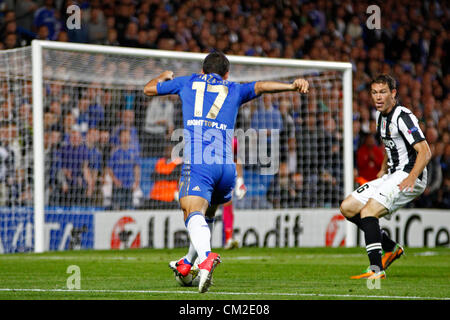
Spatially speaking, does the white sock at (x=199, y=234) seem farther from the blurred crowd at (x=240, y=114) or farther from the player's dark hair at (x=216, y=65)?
→ the blurred crowd at (x=240, y=114)

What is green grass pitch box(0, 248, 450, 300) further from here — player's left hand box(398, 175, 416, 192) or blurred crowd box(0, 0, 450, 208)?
blurred crowd box(0, 0, 450, 208)

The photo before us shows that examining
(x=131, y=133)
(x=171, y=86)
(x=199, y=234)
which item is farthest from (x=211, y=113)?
(x=131, y=133)

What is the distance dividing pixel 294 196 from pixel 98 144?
3.88 metres

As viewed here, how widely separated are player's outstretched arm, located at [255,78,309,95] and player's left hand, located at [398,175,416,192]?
195 cm

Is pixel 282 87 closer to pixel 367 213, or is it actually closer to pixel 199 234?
pixel 199 234

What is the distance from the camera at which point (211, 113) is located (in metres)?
7.21

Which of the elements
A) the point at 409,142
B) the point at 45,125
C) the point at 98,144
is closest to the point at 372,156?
the point at 98,144

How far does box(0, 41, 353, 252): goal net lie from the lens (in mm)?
13414

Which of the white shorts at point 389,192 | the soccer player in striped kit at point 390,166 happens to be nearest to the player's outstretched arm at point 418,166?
the soccer player in striped kit at point 390,166

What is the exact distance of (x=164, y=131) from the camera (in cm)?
1564

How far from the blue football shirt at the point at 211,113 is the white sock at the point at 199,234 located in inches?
20.3

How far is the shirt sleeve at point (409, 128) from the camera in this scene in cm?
838

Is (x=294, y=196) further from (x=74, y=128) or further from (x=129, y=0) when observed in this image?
(x=129, y=0)
